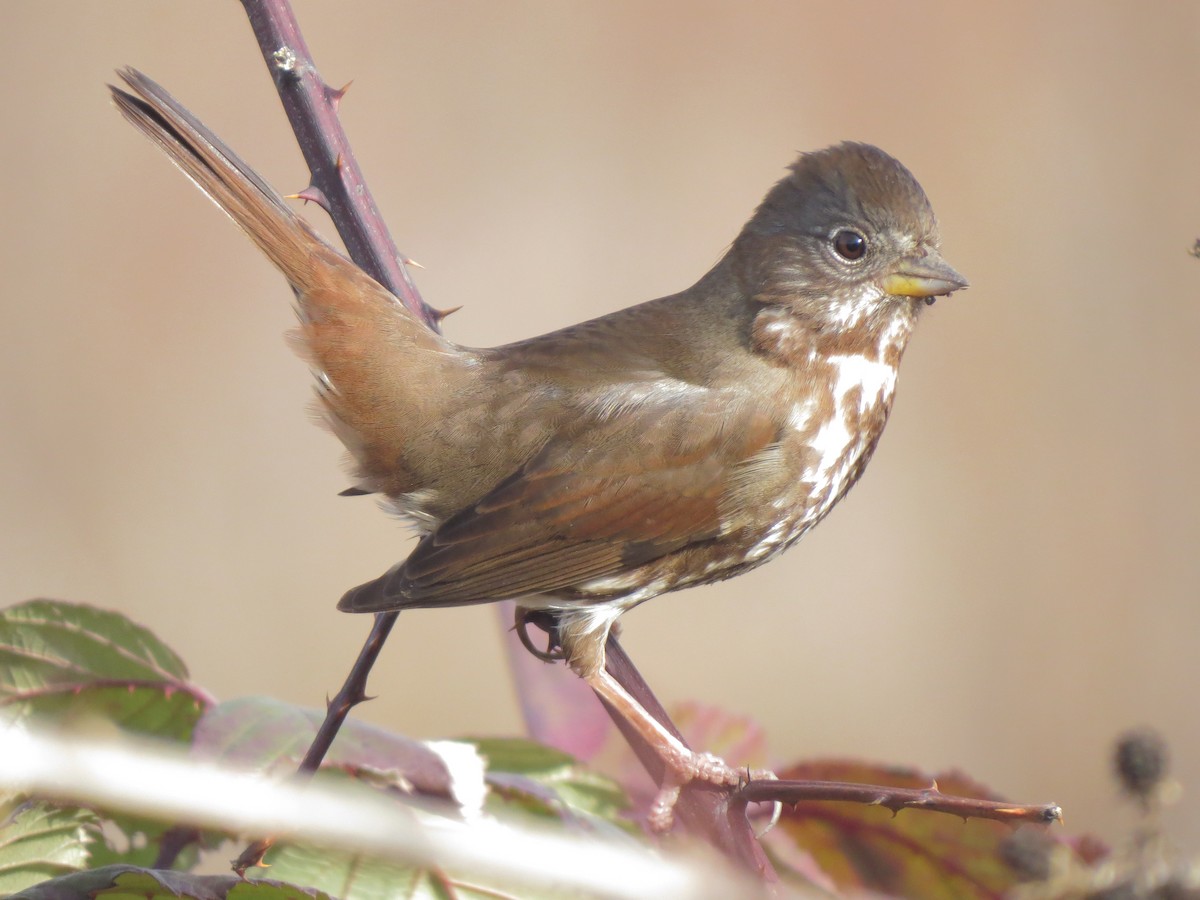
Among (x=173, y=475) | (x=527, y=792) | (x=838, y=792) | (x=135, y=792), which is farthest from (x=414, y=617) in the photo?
(x=135, y=792)

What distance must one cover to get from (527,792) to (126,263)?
21.7ft

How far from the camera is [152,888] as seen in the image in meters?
1.68

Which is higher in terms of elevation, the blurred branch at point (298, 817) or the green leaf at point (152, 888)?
the blurred branch at point (298, 817)

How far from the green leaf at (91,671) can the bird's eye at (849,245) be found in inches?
73.7

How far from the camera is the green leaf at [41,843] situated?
1.98 m

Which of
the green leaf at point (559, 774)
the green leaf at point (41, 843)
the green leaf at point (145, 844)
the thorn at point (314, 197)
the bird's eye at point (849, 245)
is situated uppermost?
the thorn at point (314, 197)

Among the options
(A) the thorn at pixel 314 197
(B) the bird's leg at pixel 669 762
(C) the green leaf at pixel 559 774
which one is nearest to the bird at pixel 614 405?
(B) the bird's leg at pixel 669 762

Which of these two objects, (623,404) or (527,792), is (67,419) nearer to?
(623,404)

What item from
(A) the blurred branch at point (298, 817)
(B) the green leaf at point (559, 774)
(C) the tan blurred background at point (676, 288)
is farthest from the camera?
(C) the tan blurred background at point (676, 288)

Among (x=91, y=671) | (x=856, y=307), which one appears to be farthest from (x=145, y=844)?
(x=856, y=307)

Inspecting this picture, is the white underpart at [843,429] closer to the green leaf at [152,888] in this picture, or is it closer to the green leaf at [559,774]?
the green leaf at [559,774]

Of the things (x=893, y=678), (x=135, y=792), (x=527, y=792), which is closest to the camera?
(x=135, y=792)

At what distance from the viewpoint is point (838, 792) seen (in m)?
1.69

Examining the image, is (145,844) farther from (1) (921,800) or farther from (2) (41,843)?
(1) (921,800)
